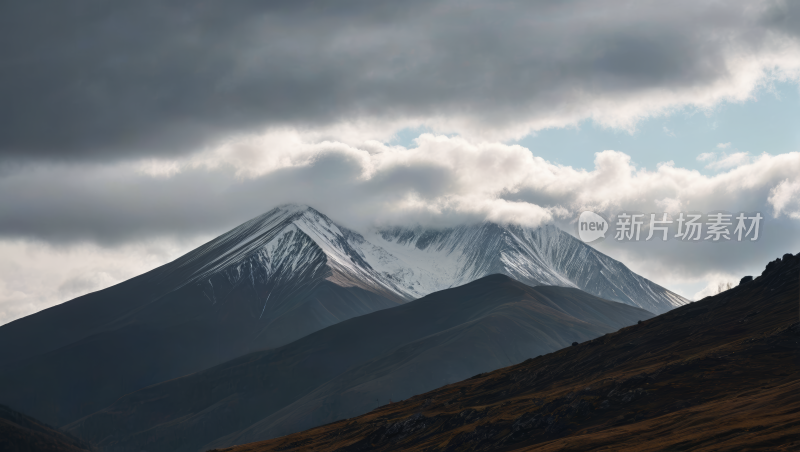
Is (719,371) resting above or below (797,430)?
above

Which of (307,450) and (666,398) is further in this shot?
(307,450)

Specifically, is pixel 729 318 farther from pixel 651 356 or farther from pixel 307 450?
pixel 307 450

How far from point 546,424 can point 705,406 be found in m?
34.5

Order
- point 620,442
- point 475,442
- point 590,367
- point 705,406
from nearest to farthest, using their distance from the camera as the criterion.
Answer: point 620,442, point 705,406, point 475,442, point 590,367

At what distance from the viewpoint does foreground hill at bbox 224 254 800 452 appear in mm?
104312

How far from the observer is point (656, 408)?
137 metres

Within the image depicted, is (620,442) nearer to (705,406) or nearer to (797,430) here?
(705,406)

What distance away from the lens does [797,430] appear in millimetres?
90125

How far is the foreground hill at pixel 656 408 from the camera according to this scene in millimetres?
104312

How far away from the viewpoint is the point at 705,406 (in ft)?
403

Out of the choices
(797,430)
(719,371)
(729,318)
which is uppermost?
(729,318)

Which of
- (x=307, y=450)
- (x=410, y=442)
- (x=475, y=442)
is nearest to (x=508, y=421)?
(x=475, y=442)

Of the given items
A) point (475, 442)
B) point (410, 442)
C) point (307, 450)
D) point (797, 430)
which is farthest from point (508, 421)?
point (797, 430)

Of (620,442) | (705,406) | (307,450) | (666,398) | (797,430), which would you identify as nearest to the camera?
(797,430)
